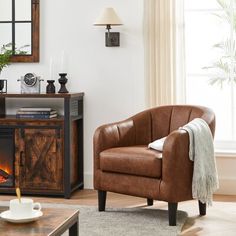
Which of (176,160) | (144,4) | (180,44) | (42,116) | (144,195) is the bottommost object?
(144,195)

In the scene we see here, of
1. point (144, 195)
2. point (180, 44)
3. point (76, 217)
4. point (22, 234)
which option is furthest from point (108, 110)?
point (22, 234)

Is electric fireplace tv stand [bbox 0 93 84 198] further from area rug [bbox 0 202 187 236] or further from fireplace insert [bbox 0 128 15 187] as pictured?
area rug [bbox 0 202 187 236]

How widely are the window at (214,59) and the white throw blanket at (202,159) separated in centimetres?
111

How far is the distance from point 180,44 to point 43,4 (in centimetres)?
136

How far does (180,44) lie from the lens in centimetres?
524

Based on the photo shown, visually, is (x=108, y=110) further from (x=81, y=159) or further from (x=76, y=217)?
(x=76, y=217)

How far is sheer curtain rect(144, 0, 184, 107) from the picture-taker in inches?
204

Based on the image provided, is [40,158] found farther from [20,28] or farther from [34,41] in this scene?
[20,28]

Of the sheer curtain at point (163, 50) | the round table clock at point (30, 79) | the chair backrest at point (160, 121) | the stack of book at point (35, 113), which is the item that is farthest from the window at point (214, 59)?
the round table clock at point (30, 79)

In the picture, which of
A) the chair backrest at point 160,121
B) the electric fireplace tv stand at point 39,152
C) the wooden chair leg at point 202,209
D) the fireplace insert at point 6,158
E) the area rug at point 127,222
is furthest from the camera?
the fireplace insert at point 6,158

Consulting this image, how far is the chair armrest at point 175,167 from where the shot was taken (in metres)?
4.02

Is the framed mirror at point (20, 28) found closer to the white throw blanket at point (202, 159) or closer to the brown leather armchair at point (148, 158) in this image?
the brown leather armchair at point (148, 158)

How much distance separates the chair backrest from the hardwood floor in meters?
0.56

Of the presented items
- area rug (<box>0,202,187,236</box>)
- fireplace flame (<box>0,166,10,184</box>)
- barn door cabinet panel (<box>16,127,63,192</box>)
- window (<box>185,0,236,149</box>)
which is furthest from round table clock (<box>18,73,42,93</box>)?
window (<box>185,0,236,149</box>)
